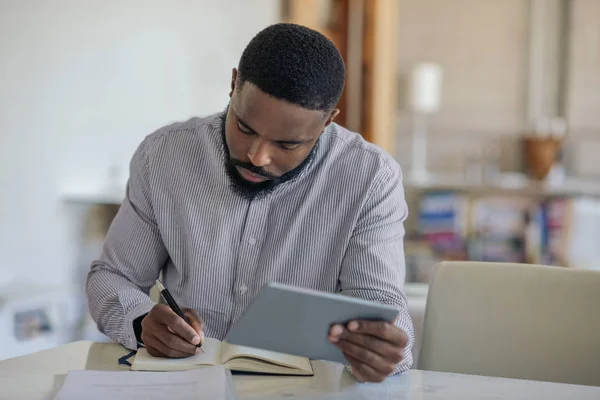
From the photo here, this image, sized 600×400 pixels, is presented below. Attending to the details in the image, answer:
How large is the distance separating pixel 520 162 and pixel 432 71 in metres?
1.01

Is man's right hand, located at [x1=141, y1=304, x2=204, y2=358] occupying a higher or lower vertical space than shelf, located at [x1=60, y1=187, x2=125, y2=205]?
higher

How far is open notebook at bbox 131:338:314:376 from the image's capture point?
1268 millimetres

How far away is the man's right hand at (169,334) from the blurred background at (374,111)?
77.9 inches

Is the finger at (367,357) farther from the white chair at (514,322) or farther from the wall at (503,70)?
the wall at (503,70)

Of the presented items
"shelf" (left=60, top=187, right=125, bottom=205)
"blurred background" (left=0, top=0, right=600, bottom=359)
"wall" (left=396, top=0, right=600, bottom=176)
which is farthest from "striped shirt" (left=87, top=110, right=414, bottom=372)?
"wall" (left=396, top=0, right=600, bottom=176)

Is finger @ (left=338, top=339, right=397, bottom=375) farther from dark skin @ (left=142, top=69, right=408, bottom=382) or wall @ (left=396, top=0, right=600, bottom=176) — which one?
wall @ (left=396, top=0, right=600, bottom=176)

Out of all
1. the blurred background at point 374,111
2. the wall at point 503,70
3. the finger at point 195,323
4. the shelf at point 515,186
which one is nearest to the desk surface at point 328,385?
the finger at point 195,323

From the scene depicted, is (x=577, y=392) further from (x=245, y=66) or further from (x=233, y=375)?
(x=245, y=66)

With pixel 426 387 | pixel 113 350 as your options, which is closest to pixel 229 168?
→ pixel 113 350

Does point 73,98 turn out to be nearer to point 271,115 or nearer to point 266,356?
point 271,115

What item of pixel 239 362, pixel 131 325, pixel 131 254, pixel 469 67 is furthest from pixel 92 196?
pixel 469 67

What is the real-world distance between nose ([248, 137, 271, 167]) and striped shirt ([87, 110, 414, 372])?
21 centimetres

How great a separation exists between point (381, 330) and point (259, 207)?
533mm

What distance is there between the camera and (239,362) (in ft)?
4.17
